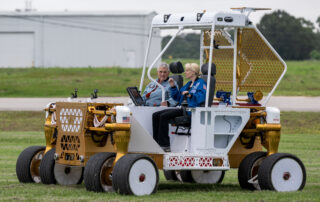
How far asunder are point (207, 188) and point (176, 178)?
132 cm

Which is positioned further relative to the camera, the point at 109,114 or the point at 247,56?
the point at 247,56

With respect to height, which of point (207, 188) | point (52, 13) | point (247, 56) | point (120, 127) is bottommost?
point (207, 188)

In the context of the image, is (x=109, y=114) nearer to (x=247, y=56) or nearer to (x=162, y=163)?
(x=162, y=163)

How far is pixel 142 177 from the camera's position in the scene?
11.1m

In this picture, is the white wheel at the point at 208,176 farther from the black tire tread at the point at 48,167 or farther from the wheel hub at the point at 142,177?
the wheel hub at the point at 142,177

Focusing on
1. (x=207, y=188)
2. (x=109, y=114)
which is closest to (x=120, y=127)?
(x=109, y=114)

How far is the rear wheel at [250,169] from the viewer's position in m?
12.3

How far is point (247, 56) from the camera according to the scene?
12.5 m

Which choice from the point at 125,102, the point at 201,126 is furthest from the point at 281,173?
the point at 125,102

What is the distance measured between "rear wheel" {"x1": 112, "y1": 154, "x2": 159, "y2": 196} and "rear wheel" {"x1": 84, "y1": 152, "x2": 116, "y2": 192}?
307 millimetres

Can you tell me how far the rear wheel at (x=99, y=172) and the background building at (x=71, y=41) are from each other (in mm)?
53458

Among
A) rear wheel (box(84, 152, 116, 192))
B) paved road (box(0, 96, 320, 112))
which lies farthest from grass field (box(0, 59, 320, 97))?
rear wheel (box(84, 152, 116, 192))

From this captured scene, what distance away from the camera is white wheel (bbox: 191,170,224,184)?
535 inches

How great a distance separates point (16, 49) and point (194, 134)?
2155 inches
